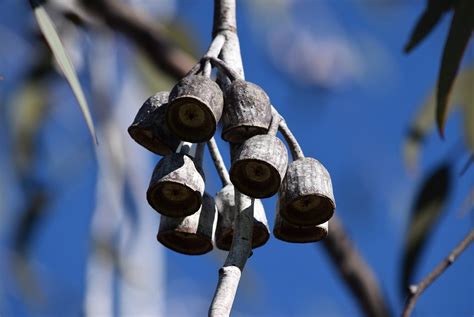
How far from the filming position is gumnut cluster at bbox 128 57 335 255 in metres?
0.92

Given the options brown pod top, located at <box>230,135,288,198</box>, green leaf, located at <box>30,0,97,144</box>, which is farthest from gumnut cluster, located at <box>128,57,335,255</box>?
green leaf, located at <box>30,0,97,144</box>

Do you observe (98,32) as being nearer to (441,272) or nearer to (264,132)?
(441,272)

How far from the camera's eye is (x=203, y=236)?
3.28 ft

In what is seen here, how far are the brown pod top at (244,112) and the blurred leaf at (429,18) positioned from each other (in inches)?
26.5

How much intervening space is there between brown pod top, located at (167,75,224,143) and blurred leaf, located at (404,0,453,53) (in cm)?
69

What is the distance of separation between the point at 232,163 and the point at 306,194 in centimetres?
7

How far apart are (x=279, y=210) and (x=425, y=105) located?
4.61 feet

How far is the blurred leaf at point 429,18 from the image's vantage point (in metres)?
1.59

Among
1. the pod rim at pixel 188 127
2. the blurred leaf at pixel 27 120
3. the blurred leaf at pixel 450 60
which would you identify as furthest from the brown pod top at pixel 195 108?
the blurred leaf at pixel 27 120

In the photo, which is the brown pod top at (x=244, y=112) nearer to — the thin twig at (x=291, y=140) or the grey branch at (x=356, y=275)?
the thin twig at (x=291, y=140)

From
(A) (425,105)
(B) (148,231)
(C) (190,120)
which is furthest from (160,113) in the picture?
Result: (B) (148,231)

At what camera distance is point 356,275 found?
224cm

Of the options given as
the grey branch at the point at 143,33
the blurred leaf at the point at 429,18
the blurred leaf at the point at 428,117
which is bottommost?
the blurred leaf at the point at 429,18

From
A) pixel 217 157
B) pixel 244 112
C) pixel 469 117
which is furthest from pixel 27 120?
pixel 244 112
